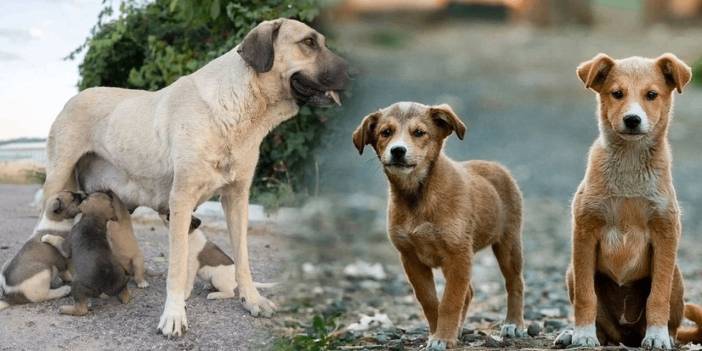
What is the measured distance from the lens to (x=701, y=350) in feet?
10.2

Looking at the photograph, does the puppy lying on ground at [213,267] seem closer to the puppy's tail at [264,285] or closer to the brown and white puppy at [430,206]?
the puppy's tail at [264,285]

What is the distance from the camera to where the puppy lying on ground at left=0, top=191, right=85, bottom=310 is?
13.1 ft

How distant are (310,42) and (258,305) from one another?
1209 mm

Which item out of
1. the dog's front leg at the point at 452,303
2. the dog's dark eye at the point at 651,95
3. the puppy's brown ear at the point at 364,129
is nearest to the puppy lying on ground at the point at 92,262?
the puppy's brown ear at the point at 364,129

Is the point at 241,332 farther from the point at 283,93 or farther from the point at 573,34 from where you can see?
the point at 573,34

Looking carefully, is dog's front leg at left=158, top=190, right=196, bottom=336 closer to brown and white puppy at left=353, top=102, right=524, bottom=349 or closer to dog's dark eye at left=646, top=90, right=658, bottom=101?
brown and white puppy at left=353, top=102, right=524, bottom=349

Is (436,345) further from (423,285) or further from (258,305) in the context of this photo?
(258,305)

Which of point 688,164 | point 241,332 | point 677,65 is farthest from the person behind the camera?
point 688,164

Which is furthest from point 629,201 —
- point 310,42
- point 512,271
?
point 310,42

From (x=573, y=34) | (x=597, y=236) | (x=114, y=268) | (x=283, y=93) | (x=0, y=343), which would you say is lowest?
(x=0, y=343)

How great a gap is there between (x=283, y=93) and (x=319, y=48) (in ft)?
0.83

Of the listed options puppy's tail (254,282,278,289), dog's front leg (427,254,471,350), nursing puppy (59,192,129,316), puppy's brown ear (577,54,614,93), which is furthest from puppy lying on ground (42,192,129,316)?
puppy's brown ear (577,54,614,93)

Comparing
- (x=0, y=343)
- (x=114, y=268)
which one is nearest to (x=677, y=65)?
(x=114, y=268)

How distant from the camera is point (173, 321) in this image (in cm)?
373
